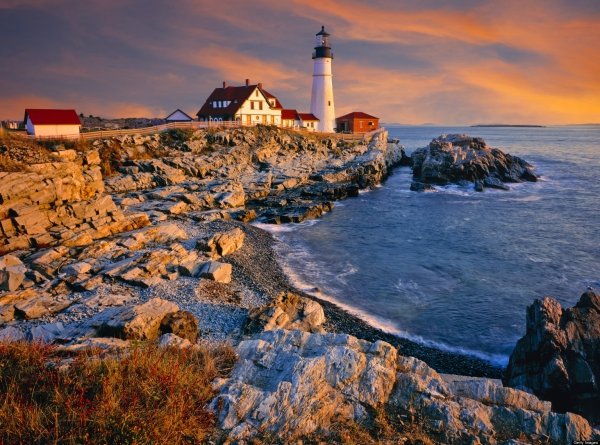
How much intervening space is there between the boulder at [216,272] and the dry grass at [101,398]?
11671mm

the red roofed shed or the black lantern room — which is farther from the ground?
the black lantern room

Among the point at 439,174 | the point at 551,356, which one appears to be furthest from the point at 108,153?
the point at 439,174

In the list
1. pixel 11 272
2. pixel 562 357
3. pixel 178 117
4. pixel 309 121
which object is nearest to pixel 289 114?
pixel 309 121

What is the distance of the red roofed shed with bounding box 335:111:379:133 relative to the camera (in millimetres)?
86250

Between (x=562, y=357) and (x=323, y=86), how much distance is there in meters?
72.7

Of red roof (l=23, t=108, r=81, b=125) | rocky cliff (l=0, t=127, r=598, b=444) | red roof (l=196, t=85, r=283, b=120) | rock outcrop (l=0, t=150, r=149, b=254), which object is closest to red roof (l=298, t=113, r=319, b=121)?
red roof (l=196, t=85, r=283, b=120)

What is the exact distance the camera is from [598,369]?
42.2 feet

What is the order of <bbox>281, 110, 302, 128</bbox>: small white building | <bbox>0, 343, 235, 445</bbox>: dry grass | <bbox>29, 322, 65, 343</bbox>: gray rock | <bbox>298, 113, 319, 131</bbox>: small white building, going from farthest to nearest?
<bbox>298, 113, 319, 131</bbox>: small white building, <bbox>281, 110, 302, 128</bbox>: small white building, <bbox>29, 322, 65, 343</bbox>: gray rock, <bbox>0, 343, 235, 445</bbox>: dry grass

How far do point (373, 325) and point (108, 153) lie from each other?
108 ft

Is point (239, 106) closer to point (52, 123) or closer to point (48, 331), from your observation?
point (52, 123)

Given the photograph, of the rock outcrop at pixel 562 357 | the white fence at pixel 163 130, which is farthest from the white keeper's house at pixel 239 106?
the rock outcrop at pixel 562 357

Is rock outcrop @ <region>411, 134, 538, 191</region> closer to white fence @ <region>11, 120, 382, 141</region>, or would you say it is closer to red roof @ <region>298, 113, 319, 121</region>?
white fence @ <region>11, 120, 382, 141</region>

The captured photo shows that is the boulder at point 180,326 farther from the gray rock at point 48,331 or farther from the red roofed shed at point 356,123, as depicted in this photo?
the red roofed shed at point 356,123

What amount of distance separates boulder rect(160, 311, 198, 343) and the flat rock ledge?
4290mm
